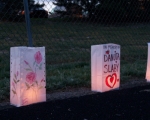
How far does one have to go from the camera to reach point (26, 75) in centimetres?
534

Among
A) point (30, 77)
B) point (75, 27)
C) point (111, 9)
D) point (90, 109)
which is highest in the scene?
point (111, 9)

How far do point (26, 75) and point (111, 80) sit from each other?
176cm

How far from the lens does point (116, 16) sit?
901cm

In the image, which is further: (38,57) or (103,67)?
(103,67)

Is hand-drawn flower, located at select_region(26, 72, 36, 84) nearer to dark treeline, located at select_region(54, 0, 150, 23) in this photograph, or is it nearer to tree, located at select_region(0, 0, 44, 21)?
tree, located at select_region(0, 0, 44, 21)

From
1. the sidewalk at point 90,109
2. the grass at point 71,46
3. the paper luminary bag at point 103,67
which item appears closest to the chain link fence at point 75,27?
the grass at point 71,46

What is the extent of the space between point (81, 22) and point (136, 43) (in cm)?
303

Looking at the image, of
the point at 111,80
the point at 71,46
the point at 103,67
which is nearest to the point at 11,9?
the point at 103,67

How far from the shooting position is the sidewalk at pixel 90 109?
16.2 feet

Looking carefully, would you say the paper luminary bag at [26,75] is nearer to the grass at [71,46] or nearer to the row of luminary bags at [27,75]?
the row of luminary bags at [27,75]

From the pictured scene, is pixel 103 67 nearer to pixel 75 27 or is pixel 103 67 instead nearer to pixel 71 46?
pixel 75 27

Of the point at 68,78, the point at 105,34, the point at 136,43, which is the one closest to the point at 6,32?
the point at 68,78

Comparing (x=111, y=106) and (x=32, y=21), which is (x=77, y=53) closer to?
(x=32, y=21)

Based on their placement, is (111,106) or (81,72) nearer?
(111,106)
